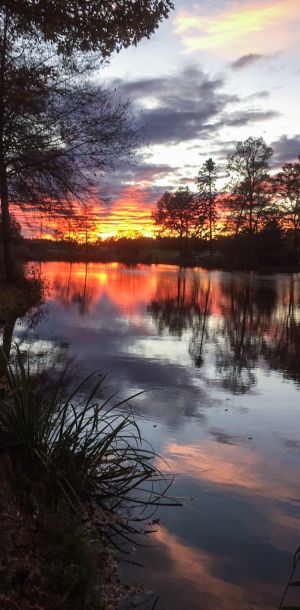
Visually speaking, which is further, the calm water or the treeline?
the treeline

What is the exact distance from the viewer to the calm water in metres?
3.84

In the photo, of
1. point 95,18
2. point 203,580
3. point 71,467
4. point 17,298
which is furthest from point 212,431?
point 17,298

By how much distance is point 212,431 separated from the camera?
6984 mm

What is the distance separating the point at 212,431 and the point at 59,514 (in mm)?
3565

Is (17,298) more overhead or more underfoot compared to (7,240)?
more underfoot

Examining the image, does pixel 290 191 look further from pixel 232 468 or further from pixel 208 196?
pixel 232 468

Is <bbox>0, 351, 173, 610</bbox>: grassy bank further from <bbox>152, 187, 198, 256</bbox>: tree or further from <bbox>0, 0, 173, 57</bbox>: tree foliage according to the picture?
<bbox>152, 187, 198, 256</bbox>: tree

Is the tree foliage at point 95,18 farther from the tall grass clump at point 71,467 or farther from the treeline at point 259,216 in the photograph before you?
the treeline at point 259,216

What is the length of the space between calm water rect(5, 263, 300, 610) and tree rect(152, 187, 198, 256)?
8126 centimetres

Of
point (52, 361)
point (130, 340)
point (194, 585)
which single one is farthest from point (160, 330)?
point (194, 585)

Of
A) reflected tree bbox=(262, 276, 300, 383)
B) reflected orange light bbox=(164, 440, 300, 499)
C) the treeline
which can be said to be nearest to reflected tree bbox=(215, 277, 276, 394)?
Answer: reflected tree bbox=(262, 276, 300, 383)

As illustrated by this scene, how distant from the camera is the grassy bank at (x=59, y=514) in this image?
3025mm

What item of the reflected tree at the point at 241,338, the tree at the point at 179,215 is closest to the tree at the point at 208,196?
the tree at the point at 179,215

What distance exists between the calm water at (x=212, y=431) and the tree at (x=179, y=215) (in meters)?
81.3
